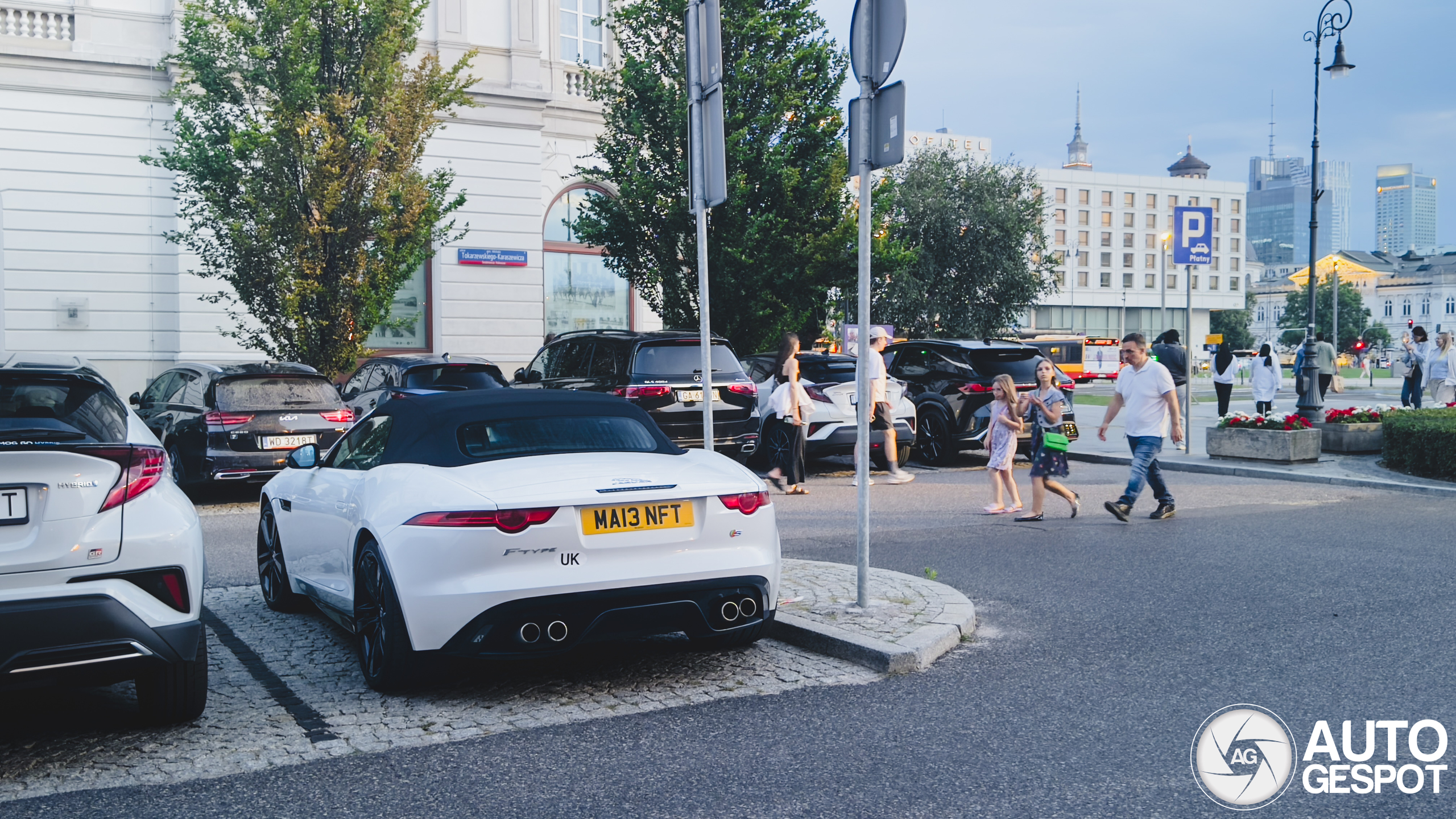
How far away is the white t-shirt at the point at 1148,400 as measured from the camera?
1044cm

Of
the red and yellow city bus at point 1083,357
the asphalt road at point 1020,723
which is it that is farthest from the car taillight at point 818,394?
the red and yellow city bus at point 1083,357

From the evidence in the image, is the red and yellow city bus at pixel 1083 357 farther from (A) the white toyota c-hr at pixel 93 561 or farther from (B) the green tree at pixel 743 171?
(A) the white toyota c-hr at pixel 93 561

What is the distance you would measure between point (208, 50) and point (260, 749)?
16058 millimetres

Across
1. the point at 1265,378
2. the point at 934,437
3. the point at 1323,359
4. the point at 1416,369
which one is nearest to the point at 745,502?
the point at 934,437

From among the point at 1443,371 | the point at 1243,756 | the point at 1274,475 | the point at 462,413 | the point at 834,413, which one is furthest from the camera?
the point at 1443,371

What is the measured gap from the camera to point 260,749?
4.36 m

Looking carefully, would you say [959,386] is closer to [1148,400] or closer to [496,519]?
[1148,400]

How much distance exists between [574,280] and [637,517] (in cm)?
2273

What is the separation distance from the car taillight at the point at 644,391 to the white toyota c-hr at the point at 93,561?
8.92 metres

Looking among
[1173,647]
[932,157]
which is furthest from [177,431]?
[932,157]

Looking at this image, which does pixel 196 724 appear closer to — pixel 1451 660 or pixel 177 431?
pixel 1451 660

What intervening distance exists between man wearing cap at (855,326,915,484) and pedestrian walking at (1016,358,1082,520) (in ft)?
6.95

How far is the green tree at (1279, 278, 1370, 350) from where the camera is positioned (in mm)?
125812

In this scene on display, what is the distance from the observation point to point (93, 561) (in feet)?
13.5
